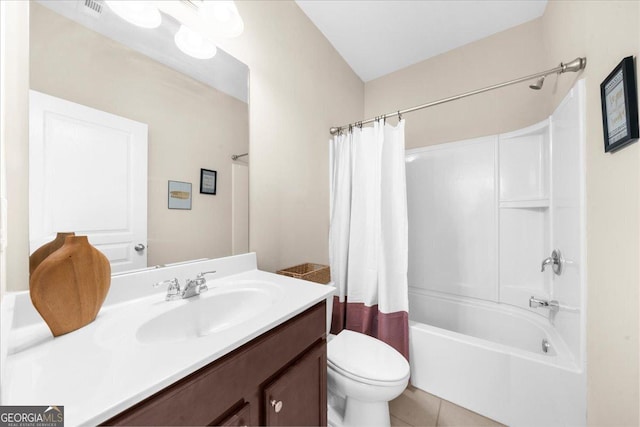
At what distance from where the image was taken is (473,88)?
2.04 meters

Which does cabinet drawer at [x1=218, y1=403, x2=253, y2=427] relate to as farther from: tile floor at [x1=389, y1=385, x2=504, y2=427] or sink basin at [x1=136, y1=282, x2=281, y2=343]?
tile floor at [x1=389, y1=385, x2=504, y2=427]

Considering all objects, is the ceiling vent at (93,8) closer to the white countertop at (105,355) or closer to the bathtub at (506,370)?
the white countertop at (105,355)

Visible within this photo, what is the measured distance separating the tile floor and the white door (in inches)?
61.3

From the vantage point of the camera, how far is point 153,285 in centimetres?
91

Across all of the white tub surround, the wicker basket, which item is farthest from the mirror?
the white tub surround

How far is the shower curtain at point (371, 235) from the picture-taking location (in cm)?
157

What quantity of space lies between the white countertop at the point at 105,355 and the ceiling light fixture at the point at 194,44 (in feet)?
3.22

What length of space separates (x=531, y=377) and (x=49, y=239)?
2067 millimetres

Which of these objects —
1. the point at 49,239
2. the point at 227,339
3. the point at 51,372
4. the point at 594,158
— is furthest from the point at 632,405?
the point at 49,239

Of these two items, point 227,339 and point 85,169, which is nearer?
point 227,339

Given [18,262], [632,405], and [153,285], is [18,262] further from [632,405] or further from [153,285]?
[632,405]

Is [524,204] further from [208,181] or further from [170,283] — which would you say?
[170,283]

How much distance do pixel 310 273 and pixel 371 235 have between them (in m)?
0.53

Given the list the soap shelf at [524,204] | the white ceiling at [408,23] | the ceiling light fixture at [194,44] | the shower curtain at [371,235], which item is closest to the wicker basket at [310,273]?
the shower curtain at [371,235]
